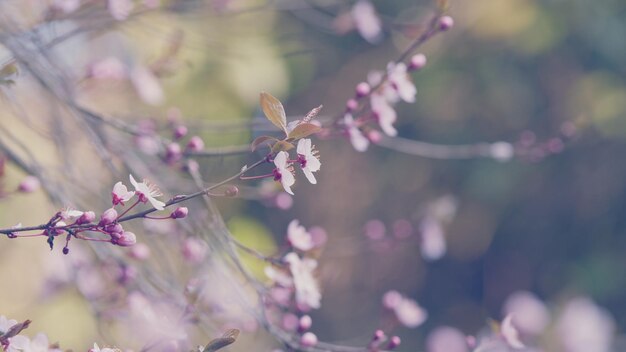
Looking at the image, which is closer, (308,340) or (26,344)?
(26,344)

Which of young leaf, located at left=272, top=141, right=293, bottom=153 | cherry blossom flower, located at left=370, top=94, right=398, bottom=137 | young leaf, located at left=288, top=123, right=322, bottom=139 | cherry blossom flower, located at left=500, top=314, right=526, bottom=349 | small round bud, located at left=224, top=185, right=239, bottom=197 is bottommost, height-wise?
small round bud, located at left=224, top=185, right=239, bottom=197

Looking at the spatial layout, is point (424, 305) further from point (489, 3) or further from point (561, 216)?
point (489, 3)

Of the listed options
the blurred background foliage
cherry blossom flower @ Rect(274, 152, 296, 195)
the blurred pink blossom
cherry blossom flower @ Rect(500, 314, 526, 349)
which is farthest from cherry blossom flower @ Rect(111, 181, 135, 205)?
the blurred pink blossom

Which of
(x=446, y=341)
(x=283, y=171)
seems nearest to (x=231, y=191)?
(x=283, y=171)

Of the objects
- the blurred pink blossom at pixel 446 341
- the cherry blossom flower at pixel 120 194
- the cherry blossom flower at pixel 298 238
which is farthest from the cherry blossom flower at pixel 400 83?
the blurred pink blossom at pixel 446 341

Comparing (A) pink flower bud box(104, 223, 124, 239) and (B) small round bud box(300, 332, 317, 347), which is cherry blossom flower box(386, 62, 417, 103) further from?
(A) pink flower bud box(104, 223, 124, 239)

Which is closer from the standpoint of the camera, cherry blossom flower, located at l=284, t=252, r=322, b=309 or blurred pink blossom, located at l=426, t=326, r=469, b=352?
cherry blossom flower, located at l=284, t=252, r=322, b=309

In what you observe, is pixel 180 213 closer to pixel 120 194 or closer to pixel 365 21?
pixel 120 194
